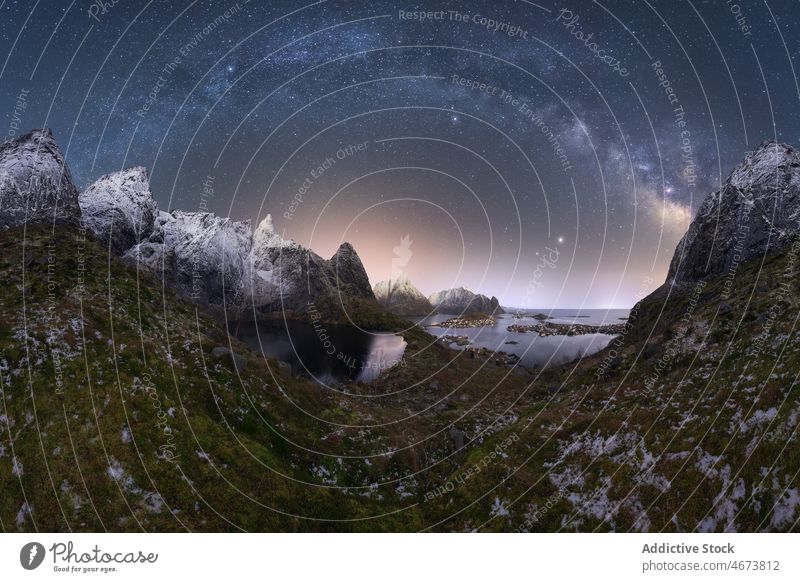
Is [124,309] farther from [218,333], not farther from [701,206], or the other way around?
[701,206]

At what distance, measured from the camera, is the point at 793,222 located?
27.5 meters

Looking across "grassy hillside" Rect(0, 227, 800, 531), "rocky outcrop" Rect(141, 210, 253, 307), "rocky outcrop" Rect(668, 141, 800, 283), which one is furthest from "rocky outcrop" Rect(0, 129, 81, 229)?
"rocky outcrop" Rect(141, 210, 253, 307)

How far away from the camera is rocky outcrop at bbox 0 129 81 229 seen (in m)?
24.0

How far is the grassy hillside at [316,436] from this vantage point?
28.9 feet

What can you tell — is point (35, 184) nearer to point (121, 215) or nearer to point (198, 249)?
point (121, 215)

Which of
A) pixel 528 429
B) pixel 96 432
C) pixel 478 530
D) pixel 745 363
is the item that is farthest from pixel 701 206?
pixel 96 432

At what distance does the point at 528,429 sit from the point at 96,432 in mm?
21366

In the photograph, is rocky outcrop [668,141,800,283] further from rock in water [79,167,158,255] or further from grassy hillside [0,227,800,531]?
rock in water [79,167,158,255]

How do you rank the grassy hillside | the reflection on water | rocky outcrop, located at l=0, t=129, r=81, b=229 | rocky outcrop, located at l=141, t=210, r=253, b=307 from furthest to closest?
1. rocky outcrop, located at l=141, t=210, r=253, b=307
2. the reflection on water
3. rocky outcrop, located at l=0, t=129, r=81, b=229
4. the grassy hillside

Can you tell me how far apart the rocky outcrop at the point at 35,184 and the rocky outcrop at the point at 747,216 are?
61381 millimetres

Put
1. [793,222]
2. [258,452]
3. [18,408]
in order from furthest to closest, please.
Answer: [793,222]
[258,452]
[18,408]

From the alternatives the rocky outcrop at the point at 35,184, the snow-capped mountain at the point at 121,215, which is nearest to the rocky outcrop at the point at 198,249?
the snow-capped mountain at the point at 121,215

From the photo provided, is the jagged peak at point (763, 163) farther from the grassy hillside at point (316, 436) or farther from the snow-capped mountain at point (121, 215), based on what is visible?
the snow-capped mountain at point (121, 215)

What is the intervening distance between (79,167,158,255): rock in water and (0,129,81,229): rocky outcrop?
268 ft
